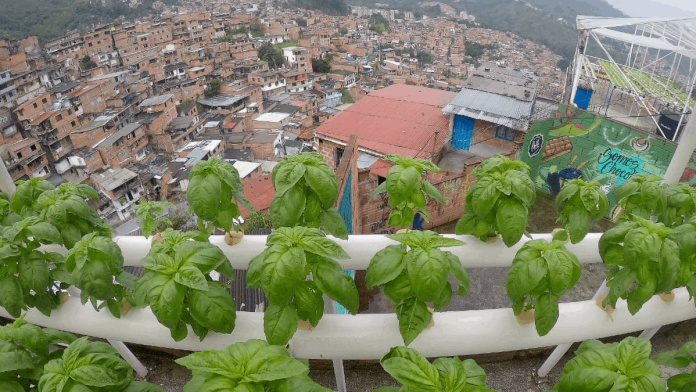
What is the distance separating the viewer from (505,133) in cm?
786

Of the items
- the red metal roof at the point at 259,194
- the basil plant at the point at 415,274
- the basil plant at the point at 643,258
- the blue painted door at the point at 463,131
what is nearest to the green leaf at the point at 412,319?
the basil plant at the point at 415,274

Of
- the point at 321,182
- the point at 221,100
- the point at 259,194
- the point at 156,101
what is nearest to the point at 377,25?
the point at 221,100

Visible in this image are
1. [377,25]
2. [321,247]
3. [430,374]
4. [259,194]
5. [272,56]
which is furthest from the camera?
[377,25]

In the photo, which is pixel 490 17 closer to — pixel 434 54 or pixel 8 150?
pixel 434 54

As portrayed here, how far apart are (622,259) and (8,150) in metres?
35.4

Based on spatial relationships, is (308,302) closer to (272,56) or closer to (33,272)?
(33,272)

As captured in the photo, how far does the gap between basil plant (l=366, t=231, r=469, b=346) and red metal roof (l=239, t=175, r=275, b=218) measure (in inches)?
353

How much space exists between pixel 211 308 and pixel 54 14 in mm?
88845

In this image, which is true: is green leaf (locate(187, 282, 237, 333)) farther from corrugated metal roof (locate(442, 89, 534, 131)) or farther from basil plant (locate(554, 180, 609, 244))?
corrugated metal roof (locate(442, 89, 534, 131))

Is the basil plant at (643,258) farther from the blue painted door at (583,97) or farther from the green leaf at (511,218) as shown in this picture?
the blue painted door at (583,97)

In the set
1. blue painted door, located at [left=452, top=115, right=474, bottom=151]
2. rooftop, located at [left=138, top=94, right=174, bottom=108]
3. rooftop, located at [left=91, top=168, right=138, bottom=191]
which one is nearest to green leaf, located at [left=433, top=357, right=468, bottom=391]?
blue painted door, located at [left=452, top=115, right=474, bottom=151]

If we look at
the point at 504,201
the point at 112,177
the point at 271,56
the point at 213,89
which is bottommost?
the point at 112,177

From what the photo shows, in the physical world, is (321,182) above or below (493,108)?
above

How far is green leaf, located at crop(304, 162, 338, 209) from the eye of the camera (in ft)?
5.57
